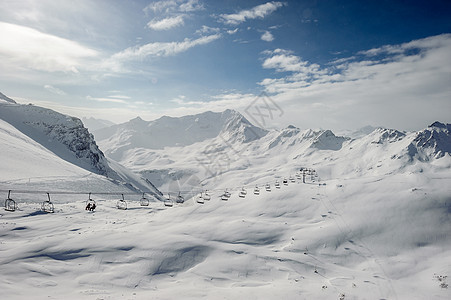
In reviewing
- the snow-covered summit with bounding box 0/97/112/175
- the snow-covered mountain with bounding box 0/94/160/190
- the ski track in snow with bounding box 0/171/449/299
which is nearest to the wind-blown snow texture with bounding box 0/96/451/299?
the ski track in snow with bounding box 0/171/449/299

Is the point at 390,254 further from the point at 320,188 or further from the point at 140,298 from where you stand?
the point at 140,298

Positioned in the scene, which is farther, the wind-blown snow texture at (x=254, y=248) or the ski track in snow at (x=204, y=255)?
the wind-blown snow texture at (x=254, y=248)

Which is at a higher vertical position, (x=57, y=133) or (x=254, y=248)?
(x=57, y=133)

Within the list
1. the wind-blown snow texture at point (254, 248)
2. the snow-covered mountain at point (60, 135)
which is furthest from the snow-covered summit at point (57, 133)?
the wind-blown snow texture at point (254, 248)

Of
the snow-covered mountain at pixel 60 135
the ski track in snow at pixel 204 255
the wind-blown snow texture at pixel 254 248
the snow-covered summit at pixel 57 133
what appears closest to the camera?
the ski track in snow at pixel 204 255

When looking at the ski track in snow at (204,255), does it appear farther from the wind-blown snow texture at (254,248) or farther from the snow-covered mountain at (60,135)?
the snow-covered mountain at (60,135)

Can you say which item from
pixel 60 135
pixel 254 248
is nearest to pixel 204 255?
pixel 254 248

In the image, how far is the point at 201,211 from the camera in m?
34.3

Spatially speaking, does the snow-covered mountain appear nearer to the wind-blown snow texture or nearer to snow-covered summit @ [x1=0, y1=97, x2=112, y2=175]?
snow-covered summit @ [x1=0, y1=97, x2=112, y2=175]

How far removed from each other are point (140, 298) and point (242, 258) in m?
9.12

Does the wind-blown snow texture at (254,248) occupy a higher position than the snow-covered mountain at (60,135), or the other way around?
the snow-covered mountain at (60,135)

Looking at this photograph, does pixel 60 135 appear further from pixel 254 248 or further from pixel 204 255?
pixel 254 248

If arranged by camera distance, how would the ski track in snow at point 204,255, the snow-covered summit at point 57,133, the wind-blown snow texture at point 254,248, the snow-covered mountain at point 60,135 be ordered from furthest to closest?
the snow-covered summit at point 57,133 → the snow-covered mountain at point 60,135 → the wind-blown snow texture at point 254,248 → the ski track in snow at point 204,255

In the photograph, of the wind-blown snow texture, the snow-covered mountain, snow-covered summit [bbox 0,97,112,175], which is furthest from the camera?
snow-covered summit [bbox 0,97,112,175]
